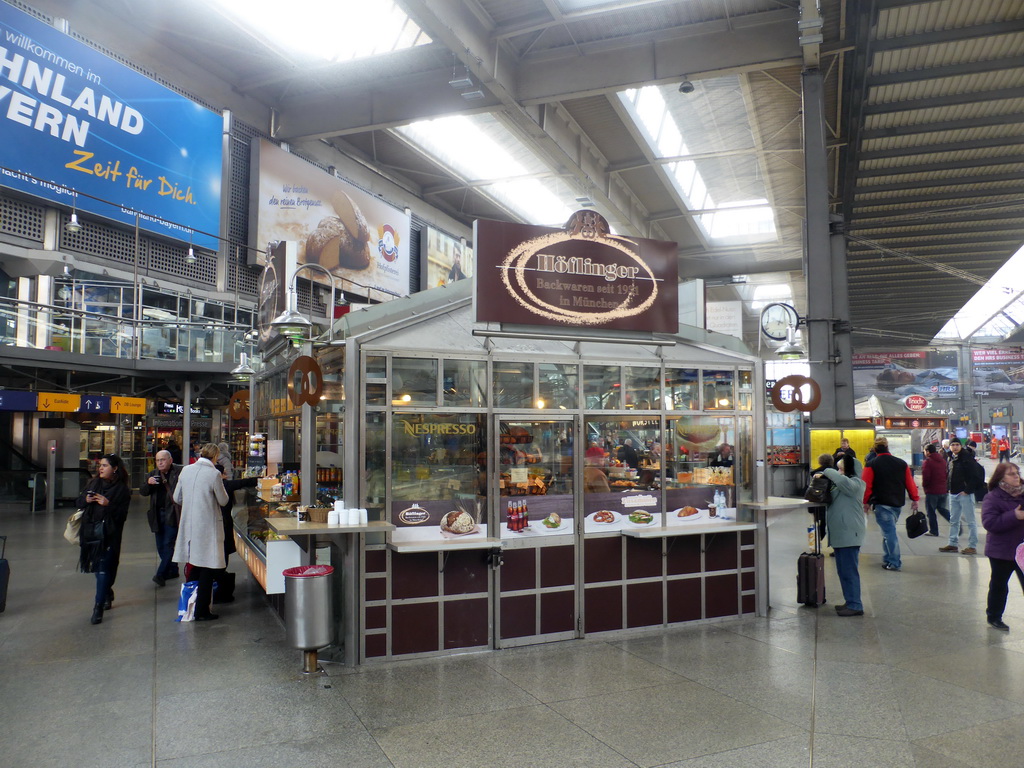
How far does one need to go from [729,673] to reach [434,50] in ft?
45.7

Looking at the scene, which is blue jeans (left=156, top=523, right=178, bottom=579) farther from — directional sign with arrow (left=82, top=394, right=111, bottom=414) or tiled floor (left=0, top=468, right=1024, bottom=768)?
directional sign with arrow (left=82, top=394, right=111, bottom=414)

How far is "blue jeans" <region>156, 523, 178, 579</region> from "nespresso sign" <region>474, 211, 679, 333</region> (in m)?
5.21

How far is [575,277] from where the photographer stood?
6094 mm

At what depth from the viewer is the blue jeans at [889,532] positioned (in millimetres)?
9641

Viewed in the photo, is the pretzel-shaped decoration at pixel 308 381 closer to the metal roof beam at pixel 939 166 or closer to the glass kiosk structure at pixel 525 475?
the glass kiosk structure at pixel 525 475

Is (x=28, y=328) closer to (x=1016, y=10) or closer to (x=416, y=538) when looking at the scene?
(x=416, y=538)

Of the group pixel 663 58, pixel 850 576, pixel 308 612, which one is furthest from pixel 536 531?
pixel 663 58

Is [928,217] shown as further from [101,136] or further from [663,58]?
[101,136]

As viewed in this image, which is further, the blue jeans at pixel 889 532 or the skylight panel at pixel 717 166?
the skylight panel at pixel 717 166

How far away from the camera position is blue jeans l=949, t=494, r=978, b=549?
1073 cm

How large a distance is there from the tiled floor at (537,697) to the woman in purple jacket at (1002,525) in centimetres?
44

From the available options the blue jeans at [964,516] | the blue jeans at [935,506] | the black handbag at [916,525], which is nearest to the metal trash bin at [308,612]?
the black handbag at [916,525]

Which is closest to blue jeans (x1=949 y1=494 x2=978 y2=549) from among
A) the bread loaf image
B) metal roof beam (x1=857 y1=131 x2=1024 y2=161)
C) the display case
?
metal roof beam (x1=857 y1=131 x2=1024 y2=161)

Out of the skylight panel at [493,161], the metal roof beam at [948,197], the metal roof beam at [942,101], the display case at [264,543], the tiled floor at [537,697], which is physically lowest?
the tiled floor at [537,697]
